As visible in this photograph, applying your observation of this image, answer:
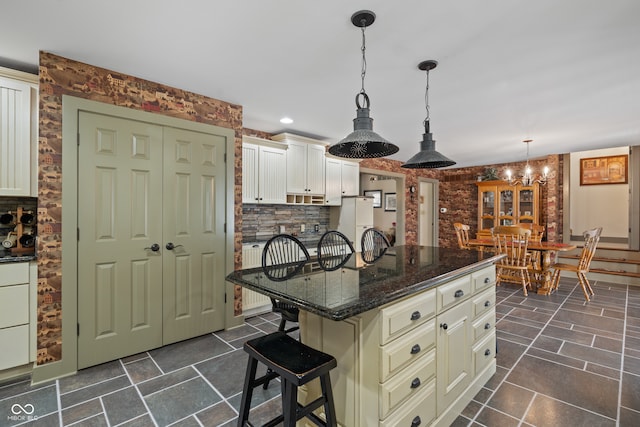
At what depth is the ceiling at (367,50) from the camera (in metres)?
1.85

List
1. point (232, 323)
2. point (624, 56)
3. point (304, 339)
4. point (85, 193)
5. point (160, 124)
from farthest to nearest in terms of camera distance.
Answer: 1. point (232, 323)
2. point (160, 124)
3. point (85, 193)
4. point (624, 56)
5. point (304, 339)

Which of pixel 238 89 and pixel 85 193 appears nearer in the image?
pixel 85 193

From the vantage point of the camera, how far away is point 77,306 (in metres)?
2.51

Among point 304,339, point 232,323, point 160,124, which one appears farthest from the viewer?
point 232,323

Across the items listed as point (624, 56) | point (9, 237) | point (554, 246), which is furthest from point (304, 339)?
point (554, 246)

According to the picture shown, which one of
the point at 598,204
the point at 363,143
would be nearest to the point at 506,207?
the point at 598,204

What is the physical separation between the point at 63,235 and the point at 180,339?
1394mm

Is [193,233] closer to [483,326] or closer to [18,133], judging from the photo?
[18,133]

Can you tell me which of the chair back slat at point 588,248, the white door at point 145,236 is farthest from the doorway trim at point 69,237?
the chair back slat at point 588,248

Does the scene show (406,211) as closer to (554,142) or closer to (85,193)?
(554,142)

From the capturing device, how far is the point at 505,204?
6.94m

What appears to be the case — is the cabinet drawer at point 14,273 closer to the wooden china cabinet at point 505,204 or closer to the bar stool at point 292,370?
the bar stool at point 292,370

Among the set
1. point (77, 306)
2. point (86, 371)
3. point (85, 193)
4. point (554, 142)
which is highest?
point (554, 142)

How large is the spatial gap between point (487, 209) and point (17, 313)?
793cm
